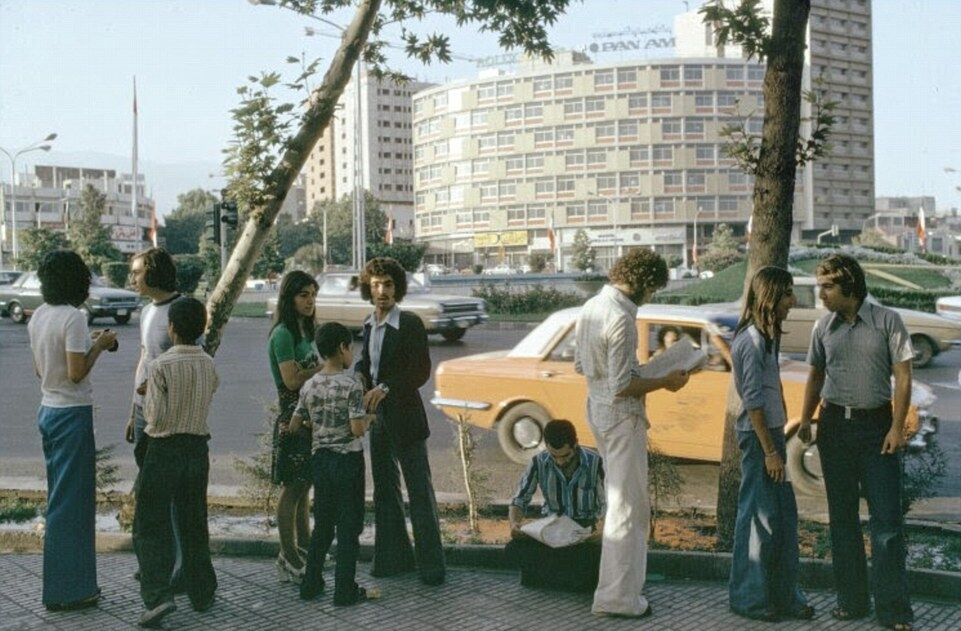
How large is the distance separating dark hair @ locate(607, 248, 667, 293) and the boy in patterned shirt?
138 centimetres

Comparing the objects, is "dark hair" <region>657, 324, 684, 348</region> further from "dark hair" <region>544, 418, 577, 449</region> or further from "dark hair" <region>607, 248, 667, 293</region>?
"dark hair" <region>607, 248, 667, 293</region>

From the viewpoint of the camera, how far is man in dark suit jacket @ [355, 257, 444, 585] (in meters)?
5.65

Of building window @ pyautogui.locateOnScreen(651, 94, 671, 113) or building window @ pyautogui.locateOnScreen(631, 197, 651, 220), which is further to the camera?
building window @ pyautogui.locateOnScreen(651, 94, 671, 113)

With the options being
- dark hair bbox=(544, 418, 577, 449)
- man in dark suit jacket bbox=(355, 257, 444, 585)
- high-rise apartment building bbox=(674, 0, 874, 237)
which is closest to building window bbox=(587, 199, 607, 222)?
high-rise apartment building bbox=(674, 0, 874, 237)

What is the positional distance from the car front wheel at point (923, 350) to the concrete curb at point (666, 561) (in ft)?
42.8

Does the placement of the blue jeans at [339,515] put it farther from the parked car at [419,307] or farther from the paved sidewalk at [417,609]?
the parked car at [419,307]

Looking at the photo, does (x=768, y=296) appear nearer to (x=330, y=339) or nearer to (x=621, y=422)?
(x=621, y=422)

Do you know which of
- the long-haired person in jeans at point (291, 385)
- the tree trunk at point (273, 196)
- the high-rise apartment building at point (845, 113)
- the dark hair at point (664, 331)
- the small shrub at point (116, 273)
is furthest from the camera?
the high-rise apartment building at point (845, 113)

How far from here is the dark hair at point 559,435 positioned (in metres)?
5.45

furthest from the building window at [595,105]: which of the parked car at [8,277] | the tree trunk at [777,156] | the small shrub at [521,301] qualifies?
the tree trunk at [777,156]

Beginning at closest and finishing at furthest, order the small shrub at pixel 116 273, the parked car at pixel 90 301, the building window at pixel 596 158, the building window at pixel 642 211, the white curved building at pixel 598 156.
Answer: the parked car at pixel 90 301
the small shrub at pixel 116 273
the white curved building at pixel 598 156
the building window at pixel 642 211
the building window at pixel 596 158

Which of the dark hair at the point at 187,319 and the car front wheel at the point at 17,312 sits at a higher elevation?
the dark hair at the point at 187,319

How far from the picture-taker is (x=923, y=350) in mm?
17703

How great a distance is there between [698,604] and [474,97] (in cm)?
11307
